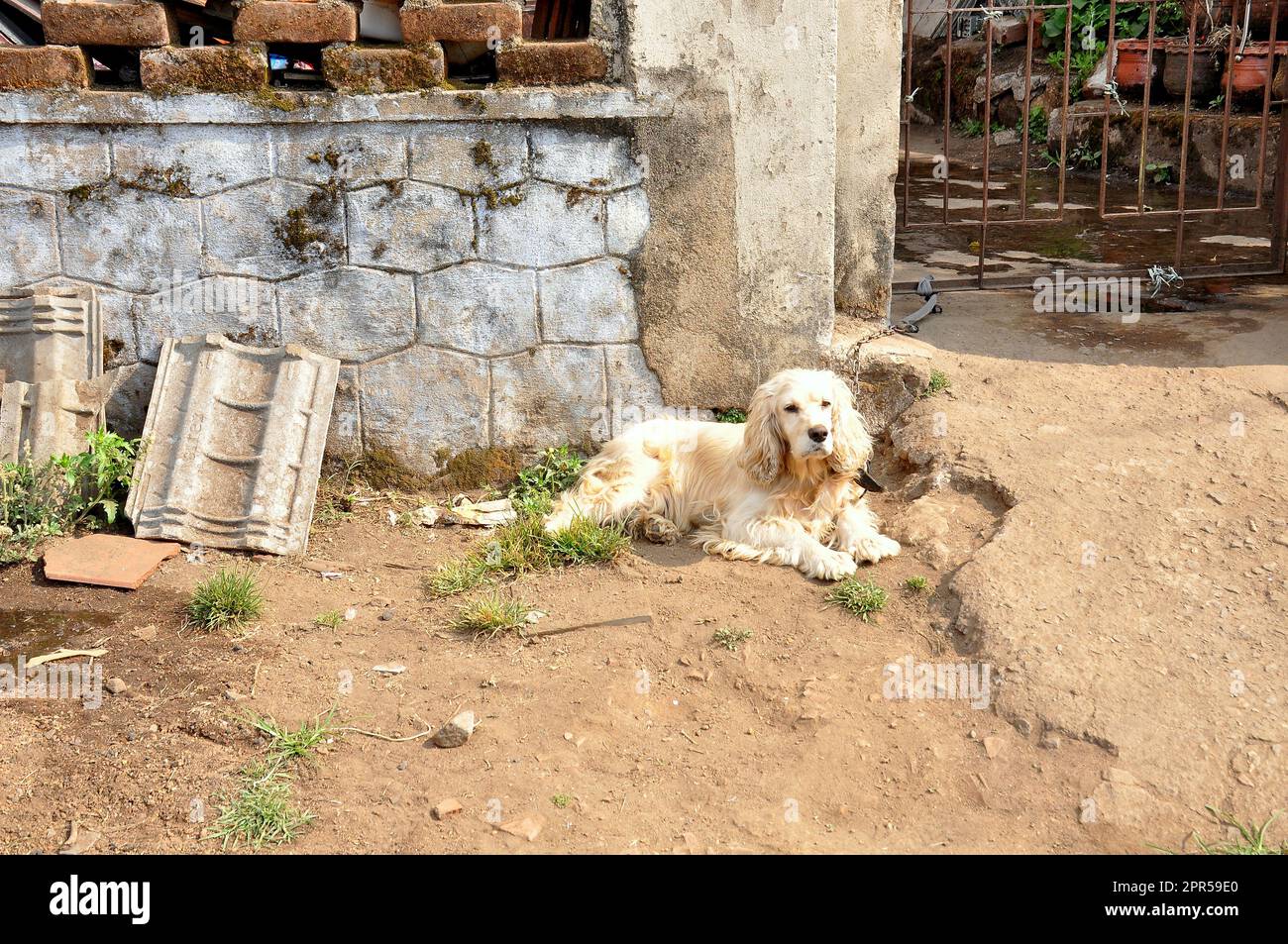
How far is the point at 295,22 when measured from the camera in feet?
17.2

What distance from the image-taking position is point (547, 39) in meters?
5.61

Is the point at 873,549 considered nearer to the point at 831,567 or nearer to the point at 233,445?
the point at 831,567

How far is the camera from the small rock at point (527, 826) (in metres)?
3.48

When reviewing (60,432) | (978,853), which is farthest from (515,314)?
(978,853)

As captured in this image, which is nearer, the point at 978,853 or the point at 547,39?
the point at 978,853

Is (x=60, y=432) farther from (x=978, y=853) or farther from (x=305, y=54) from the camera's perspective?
(x=978, y=853)

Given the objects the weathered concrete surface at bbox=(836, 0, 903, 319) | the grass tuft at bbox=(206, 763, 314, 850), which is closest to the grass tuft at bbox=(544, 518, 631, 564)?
the grass tuft at bbox=(206, 763, 314, 850)

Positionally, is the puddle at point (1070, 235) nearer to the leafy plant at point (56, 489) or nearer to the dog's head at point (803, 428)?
the dog's head at point (803, 428)

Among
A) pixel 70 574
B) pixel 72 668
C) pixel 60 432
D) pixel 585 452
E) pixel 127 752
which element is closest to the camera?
pixel 127 752

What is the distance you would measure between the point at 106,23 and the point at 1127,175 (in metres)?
9.57

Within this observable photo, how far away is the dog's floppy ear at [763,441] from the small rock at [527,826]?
6.70ft

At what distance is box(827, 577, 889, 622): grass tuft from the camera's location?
15.2 feet

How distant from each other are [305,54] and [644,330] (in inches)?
75.8

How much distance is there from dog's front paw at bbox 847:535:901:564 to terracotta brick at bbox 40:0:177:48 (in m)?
3.59
